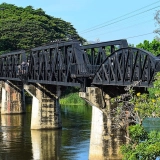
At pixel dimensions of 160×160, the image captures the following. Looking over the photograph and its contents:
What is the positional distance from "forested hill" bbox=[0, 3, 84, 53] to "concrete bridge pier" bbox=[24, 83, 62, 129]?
42740 mm

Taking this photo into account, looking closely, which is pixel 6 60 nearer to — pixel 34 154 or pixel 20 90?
pixel 20 90

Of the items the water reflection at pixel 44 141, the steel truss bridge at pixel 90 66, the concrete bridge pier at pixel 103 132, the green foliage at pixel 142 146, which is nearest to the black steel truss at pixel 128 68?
the steel truss bridge at pixel 90 66

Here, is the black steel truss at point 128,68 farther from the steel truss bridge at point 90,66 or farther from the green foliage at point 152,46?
the green foliage at point 152,46

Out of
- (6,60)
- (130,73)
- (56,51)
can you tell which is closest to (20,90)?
(6,60)

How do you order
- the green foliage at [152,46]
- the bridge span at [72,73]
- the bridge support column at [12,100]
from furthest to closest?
the green foliage at [152,46] < the bridge support column at [12,100] < the bridge span at [72,73]

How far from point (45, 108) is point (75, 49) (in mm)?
17694

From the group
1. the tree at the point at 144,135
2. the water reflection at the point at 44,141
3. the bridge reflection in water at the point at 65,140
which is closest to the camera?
the tree at the point at 144,135

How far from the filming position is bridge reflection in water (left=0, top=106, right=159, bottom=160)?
32.6m

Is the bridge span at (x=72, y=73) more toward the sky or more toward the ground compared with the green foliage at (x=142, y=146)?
more toward the sky

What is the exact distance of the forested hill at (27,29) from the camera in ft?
314

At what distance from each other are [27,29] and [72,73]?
64.1m

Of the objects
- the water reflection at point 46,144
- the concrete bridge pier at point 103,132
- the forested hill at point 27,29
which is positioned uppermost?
the forested hill at point 27,29

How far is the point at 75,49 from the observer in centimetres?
3525

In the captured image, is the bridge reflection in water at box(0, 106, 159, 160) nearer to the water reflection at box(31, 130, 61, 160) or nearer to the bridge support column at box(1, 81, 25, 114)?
the water reflection at box(31, 130, 61, 160)
